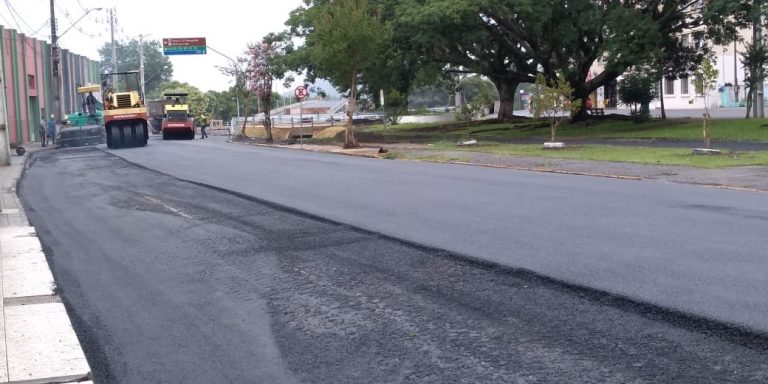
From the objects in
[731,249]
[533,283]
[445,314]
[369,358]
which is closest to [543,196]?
[731,249]

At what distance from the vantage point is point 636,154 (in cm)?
2373

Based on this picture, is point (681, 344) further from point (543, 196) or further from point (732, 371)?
point (543, 196)

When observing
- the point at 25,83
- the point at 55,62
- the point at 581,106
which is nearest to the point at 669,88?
the point at 581,106

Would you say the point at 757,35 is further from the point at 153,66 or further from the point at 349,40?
the point at 153,66

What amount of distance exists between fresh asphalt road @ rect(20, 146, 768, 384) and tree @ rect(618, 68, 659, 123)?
1217 inches

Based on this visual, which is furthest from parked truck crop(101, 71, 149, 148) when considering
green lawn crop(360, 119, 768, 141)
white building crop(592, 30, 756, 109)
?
white building crop(592, 30, 756, 109)

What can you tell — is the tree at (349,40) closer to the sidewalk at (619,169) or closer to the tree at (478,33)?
the tree at (478,33)

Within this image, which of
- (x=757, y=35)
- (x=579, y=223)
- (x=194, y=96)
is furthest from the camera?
(x=194, y=96)

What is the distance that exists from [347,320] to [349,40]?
2765 cm

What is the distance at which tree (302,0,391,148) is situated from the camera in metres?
33.5

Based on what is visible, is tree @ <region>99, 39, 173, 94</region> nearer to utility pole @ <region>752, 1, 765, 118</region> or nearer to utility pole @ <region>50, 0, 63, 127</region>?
utility pole @ <region>50, 0, 63, 127</region>

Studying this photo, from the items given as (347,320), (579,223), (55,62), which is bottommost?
(347,320)

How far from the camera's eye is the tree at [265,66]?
46750 mm

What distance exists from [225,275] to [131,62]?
152 meters
